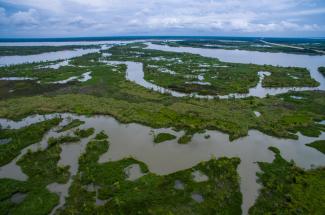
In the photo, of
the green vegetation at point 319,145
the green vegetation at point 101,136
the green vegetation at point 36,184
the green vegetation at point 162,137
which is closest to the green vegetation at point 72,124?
the green vegetation at point 101,136

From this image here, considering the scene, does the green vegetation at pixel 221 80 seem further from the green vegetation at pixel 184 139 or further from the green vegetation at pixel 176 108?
the green vegetation at pixel 184 139

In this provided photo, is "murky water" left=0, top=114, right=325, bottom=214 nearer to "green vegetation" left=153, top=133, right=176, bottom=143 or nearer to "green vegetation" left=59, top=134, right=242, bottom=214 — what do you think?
"green vegetation" left=153, top=133, right=176, bottom=143

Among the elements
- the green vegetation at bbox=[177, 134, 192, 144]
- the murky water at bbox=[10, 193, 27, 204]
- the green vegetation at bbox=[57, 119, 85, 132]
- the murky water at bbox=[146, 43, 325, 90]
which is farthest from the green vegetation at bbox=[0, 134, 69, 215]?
the murky water at bbox=[146, 43, 325, 90]

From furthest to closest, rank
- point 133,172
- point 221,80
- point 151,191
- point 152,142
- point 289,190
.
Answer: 1. point 221,80
2. point 152,142
3. point 133,172
4. point 151,191
5. point 289,190

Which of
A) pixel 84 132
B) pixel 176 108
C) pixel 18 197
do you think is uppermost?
pixel 176 108

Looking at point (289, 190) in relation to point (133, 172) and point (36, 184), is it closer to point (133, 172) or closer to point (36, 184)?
point (133, 172)

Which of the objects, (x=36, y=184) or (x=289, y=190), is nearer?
(x=289, y=190)

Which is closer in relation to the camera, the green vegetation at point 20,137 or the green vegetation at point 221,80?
the green vegetation at point 20,137

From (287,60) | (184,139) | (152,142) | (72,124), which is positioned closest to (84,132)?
(72,124)
